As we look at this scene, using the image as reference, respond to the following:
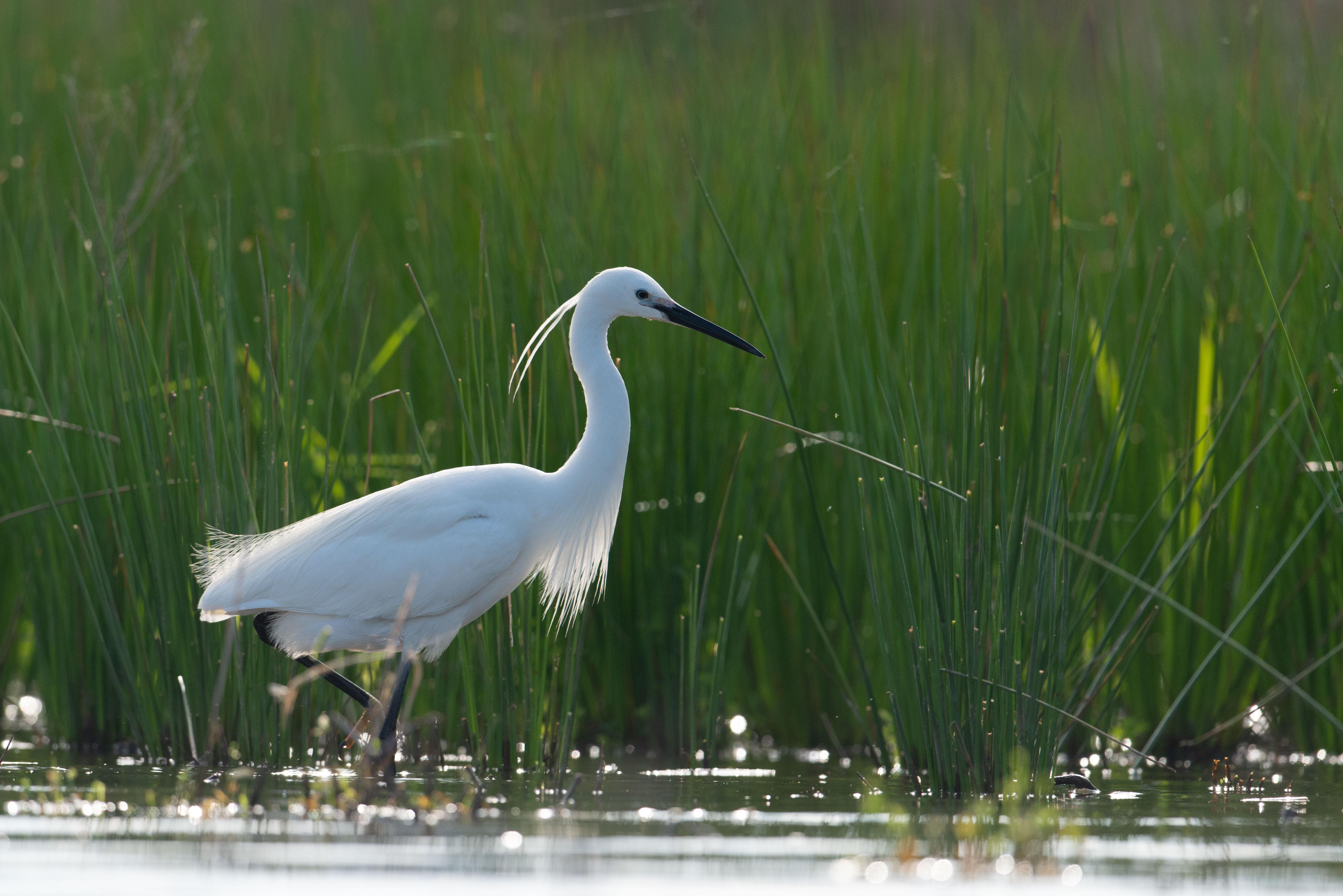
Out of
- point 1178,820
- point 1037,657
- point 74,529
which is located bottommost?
point 1178,820

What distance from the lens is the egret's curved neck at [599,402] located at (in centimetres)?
547

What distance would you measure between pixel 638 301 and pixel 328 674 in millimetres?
1707

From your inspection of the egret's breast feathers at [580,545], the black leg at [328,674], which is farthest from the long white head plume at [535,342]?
the black leg at [328,674]

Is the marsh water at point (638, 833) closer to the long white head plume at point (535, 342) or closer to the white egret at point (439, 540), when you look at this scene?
the white egret at point (439, 540)

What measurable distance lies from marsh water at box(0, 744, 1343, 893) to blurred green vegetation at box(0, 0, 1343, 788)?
347 millimetres

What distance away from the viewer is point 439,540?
17.6 ft

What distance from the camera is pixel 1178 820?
4.44 m

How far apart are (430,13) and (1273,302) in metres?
6.41

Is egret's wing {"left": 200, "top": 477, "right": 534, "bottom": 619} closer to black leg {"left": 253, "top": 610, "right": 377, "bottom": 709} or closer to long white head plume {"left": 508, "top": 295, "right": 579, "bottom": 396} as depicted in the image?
black leg {"left": 253, "top": 610, "right": 377, "bottom": 709}

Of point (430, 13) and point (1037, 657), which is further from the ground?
point (430, 13)

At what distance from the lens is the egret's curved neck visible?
5.47 meters

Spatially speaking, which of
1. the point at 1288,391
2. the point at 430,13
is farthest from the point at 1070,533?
the point at 430,13

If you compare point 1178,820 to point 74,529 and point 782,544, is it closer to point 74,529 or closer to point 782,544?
point 782,544

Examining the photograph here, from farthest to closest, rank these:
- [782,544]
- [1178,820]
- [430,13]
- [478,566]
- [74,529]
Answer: [430,13]
[782,544]
[74,529]
[478,566]
[1178,820]
